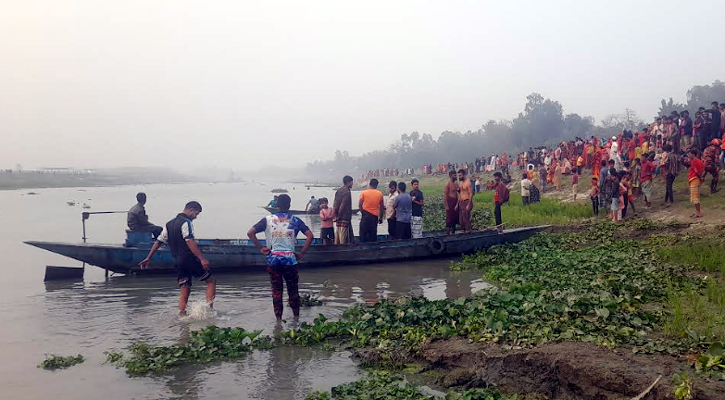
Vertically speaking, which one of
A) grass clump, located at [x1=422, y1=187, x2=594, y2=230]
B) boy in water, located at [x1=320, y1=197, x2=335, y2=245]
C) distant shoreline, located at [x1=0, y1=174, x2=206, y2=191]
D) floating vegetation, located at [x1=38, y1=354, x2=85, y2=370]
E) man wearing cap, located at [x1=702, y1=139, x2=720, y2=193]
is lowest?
floating vegetation, located at [x1=38, y1=354, x2=85, y2=370]

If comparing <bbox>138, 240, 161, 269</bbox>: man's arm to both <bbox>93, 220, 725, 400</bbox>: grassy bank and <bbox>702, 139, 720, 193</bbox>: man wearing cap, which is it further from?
<bbox>702, 139, 720, 193</bbox>: man wearing cap

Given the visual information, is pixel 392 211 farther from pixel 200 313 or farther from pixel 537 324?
pixel 537 324

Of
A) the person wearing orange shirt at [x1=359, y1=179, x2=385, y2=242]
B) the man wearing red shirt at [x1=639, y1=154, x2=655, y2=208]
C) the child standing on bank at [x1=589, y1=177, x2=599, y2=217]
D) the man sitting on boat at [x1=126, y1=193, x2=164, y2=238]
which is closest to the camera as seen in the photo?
the man sitting on boat at [x1=126, y1=193, x2=164, y2=238]

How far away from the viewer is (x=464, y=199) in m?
14.3

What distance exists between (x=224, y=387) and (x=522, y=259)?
8307 mm

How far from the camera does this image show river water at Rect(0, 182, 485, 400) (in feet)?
19.4

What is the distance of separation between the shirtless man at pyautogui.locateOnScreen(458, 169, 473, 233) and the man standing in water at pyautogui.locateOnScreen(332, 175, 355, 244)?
10.5 ft

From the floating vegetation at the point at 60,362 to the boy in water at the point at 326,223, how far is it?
A: 7322 millimetres

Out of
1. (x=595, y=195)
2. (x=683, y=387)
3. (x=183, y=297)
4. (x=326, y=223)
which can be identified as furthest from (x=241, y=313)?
(x=595, y=195)

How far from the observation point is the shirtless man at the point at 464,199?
14047mm

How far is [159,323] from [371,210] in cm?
619

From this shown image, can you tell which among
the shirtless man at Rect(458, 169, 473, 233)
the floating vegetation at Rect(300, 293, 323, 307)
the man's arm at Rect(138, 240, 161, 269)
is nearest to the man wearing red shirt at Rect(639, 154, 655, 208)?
the shirtless man at Rect(458, 169, 473, 233)

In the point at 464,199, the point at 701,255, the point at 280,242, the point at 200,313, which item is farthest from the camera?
the point at 464,199

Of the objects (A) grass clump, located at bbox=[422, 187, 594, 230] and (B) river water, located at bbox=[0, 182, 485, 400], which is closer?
(B) river water, located at bbox=[0, 182, 485, 400]
